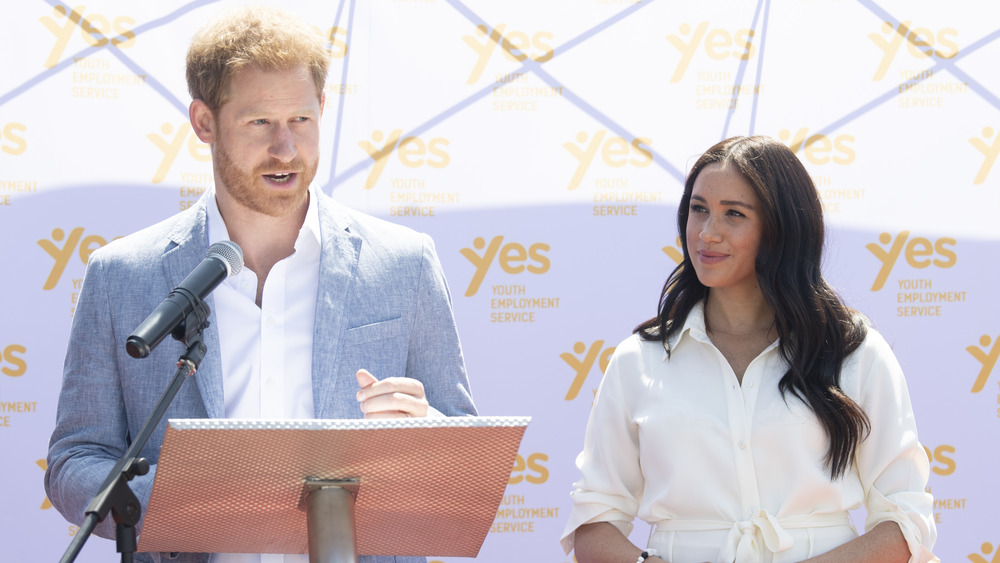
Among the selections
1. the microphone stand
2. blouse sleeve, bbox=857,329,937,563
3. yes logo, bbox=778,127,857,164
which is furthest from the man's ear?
yes logo, bbox=778,127,857,164

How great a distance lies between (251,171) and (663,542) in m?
1.15

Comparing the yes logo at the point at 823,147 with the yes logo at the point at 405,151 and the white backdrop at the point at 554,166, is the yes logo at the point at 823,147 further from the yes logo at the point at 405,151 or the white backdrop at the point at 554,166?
the yes logo at the point at 405,151

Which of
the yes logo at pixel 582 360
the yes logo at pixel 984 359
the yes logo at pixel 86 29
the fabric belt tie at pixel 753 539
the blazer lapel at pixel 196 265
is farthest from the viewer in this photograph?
the yes logo at pixel 984 359

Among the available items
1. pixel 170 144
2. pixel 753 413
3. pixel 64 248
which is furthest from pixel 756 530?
pixel 64 248

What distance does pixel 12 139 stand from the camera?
136 inches

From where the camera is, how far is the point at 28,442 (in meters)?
3.39

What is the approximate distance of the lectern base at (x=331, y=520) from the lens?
1225 mm

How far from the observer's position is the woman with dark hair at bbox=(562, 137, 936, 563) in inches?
79.7

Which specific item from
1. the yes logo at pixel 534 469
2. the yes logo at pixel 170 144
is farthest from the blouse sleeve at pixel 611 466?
the yes logo at pixel 170 144

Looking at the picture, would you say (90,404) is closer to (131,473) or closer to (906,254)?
(131,473)

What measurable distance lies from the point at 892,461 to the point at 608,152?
1900 millimetres

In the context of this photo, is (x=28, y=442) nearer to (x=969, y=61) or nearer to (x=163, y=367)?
(x=163, y=367)

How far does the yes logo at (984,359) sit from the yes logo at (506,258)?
5.48ft

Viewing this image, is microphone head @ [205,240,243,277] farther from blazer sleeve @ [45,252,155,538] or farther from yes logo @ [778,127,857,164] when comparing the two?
yes logo @ [778,127,857,164]
